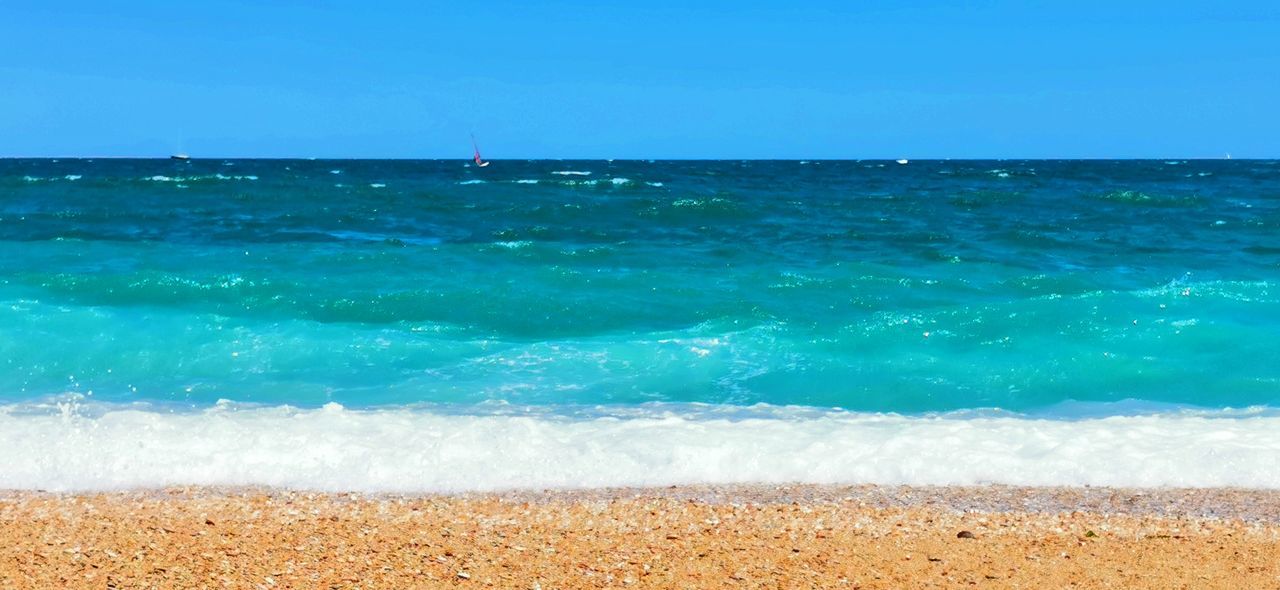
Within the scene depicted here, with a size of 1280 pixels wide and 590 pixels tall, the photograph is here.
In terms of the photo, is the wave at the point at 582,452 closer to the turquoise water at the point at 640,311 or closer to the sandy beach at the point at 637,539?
the sandy beach at the point at 637,539

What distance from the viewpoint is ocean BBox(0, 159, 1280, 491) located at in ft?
19.2

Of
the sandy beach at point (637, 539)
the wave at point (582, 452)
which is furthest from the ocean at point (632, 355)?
the sandy beach at point (637, 539)

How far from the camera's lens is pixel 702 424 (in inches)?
265

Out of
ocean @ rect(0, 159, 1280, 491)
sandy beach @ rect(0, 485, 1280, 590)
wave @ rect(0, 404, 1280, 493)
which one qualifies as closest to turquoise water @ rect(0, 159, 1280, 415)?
ocean @ rect(0, 159, 1280, 491)

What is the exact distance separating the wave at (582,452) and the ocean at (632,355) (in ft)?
0.08

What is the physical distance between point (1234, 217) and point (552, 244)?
15138 millimetres

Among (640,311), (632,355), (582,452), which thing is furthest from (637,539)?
(640,311)

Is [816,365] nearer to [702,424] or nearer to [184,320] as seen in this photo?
[702,424]

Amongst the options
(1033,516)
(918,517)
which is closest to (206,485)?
(918,517)

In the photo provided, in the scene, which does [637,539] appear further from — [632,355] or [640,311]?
[640,311]

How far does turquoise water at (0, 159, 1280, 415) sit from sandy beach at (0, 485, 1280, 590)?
234cm

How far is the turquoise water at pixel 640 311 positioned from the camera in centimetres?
816

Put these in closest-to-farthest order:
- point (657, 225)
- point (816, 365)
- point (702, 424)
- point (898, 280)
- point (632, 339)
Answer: point (702, 424)
point (816, 365)
point (632, 339)
point (898, 280)
point (657, 225)

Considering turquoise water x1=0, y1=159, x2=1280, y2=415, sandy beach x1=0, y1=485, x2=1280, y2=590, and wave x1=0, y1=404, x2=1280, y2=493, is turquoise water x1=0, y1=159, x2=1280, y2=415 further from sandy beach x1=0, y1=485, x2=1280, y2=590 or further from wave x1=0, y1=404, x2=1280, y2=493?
sandy beach x1=0, y1=485, x2=1280, y2=590
